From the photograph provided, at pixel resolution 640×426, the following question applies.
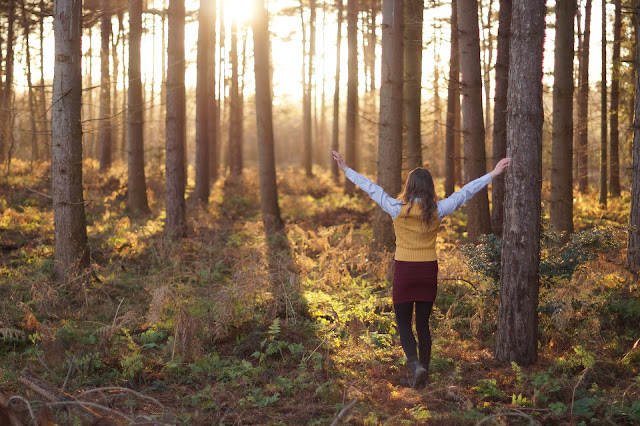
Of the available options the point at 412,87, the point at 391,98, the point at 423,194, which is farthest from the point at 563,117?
the point at 423,194

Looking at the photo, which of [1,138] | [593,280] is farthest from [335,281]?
[1,138]

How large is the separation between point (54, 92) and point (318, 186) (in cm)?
1724

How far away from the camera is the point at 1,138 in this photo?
64.7 ft

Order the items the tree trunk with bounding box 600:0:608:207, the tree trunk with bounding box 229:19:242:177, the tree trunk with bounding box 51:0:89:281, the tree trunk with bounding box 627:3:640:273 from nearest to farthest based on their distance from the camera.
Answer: the tree trunk with bounding box 627:3:640:273
the tree trunk with bounding box 51:0:89:281
the tree trunk with bounding box 600:0:608:207
the tree trunk with bounding box 229:19:242:177

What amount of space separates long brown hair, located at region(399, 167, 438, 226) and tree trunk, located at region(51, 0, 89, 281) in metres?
5.84

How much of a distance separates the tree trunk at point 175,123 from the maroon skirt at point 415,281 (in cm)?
858

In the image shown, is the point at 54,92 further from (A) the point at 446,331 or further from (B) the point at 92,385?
(A) the point at 446,331

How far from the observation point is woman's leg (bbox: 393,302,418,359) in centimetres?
577

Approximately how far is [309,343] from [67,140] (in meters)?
5.10

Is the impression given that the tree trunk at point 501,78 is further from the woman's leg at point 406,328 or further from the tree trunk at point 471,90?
the woman's leg at point 406,328

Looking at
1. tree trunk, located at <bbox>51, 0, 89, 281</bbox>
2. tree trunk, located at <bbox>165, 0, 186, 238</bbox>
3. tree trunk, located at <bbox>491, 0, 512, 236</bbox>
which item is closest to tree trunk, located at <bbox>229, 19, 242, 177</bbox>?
tree trunk, located at <bbox>165, 0, 186, 238</bbox>

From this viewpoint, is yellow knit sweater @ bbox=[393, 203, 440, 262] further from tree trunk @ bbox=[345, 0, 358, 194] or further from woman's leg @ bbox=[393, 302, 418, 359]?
tree trunk @ bbox=[345, 0, 358, 194]

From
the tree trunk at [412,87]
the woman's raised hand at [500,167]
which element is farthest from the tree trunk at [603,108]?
the woman's raised hand at [500,167]

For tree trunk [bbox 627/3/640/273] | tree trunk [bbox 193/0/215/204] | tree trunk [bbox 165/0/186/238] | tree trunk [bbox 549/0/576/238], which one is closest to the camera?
tree trunk [bbox 627/3/640/273]
